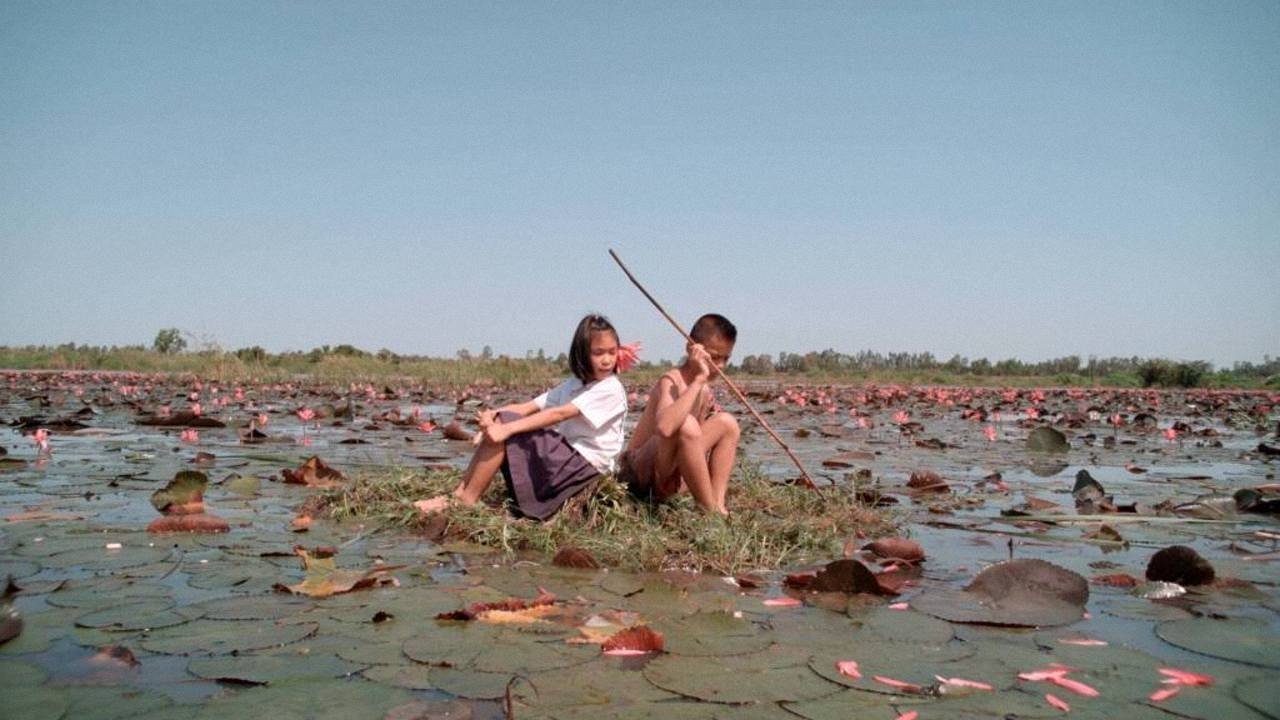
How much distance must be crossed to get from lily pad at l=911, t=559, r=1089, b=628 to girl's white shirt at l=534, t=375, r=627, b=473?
5.58 ft

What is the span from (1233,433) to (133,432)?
478 inches

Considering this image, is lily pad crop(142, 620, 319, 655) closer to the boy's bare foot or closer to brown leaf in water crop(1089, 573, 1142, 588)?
the boy's bare foot

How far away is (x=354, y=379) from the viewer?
66.4ft

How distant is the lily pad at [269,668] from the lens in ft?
7.34

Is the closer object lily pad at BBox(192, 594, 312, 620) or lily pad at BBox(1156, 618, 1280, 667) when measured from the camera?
lily pad at BBox(1156, 618, 1280, 667)

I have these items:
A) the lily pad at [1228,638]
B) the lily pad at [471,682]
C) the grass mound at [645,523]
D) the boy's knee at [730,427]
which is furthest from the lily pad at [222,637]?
the lily pad at [1228,638]

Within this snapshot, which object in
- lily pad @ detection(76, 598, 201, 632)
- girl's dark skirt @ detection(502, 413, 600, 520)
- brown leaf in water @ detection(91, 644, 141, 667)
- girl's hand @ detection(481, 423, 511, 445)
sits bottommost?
lily pad @ detection(76, 598, 201, 632)

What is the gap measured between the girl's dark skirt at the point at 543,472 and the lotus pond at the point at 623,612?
0.19 meters

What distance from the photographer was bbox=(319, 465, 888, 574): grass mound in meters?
3.63

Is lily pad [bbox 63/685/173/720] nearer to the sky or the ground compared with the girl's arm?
nearer to the ground

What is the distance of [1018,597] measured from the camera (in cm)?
302

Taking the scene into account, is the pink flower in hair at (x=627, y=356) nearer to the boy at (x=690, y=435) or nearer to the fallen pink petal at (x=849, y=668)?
the boy at (x=690, y=435)

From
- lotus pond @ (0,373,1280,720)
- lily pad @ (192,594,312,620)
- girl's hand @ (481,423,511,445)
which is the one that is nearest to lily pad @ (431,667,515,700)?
lotus pond @ (0,373,1280,720)

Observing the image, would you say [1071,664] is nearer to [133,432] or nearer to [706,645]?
[706,645]
